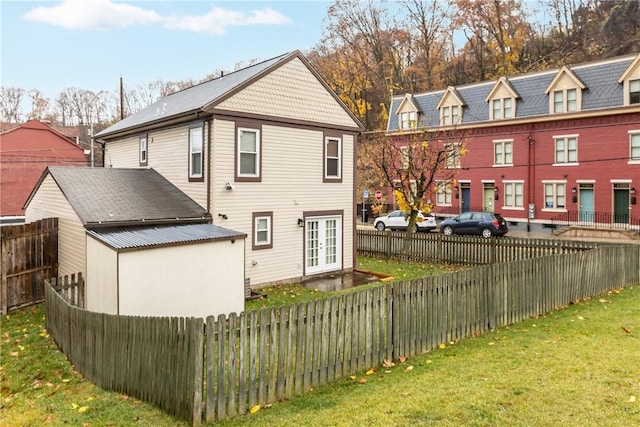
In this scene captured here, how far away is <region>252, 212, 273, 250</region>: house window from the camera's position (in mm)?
14570

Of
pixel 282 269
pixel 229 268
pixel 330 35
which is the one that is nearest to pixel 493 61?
pixel 330 35

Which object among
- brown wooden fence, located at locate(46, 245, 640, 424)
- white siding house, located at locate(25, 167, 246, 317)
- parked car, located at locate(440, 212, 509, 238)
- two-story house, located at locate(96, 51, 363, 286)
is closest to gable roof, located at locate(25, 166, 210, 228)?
white siding house, located at locate(25, 167, 246, 317)

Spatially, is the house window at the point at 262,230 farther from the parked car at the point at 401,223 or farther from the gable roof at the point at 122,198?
the parked car at the point at 401,223

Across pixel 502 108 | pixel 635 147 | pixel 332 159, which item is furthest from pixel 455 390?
pixel 502 108

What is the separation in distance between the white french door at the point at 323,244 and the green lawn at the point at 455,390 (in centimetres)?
837

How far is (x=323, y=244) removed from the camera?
16812 mm

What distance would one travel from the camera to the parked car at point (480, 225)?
26766mm

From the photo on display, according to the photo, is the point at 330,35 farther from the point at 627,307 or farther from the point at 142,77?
the point at 627,307

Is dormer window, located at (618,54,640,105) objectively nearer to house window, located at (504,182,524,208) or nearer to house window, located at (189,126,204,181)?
house window, located at (504,182,524,208)

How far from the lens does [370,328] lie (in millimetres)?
7227

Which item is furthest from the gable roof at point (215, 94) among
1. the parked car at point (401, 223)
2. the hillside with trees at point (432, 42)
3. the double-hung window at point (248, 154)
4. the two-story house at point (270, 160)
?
the hillside with trees at point (432, 42)

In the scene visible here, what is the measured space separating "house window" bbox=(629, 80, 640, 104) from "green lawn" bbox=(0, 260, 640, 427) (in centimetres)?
2522

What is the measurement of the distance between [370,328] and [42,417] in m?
4.80

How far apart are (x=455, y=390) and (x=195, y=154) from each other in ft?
37.5
